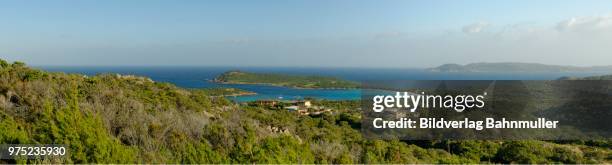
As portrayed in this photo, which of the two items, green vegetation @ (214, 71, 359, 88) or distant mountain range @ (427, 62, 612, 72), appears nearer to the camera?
green vegetation @ (214, 71, 359, 88)

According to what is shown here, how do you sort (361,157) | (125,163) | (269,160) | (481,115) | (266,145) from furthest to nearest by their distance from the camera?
1. (481,115)
2. (361,157)
3. (266,145)
4. (269,160)
5. (125,163)

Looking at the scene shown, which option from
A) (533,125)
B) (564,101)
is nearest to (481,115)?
(533,125)

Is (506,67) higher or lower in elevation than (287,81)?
higher

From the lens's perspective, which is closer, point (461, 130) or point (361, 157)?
point (361, 157)

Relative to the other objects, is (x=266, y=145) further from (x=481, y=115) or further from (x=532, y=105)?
(x=532, y=105)

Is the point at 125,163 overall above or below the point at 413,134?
above

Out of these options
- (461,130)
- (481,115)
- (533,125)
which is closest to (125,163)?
(481,115)

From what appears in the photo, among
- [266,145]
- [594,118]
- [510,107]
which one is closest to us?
[266,145]

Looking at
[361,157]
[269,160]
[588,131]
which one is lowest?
[588,131]

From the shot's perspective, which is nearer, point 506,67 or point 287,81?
point 287,81

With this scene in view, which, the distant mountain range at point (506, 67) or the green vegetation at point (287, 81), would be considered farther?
the distant mountain range at point (506, 67)
